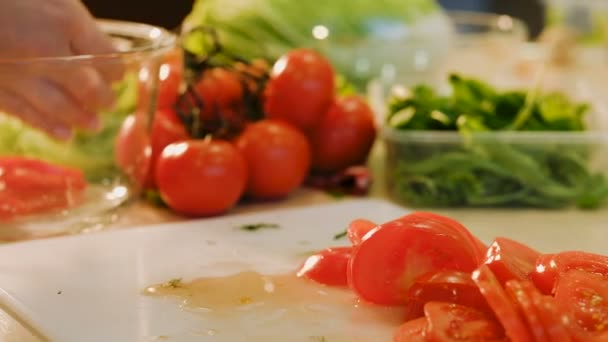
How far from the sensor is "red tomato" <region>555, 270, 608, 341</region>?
0.81 meters

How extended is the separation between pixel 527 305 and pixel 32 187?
2.61ft

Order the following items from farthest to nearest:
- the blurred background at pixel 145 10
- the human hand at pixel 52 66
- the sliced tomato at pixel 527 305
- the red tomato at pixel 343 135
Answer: the blurred background at pixel 145 10, the red tomato at pixel 343 135, the human hand at pixel 52 66, the sliced tomato at pixel 527 305

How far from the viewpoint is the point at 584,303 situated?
85 cm

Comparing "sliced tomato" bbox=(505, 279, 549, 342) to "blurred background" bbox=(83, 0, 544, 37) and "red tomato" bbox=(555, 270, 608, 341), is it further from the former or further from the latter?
"blurred background" bbox=(83, 0, 544, 37)

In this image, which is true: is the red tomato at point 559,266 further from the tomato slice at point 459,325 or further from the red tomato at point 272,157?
the red tomato at point 272,157

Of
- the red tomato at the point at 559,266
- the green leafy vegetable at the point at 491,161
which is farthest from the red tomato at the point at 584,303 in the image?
the green leafy vegetable at the point at 491,161

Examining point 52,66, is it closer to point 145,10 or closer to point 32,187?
point 32,187

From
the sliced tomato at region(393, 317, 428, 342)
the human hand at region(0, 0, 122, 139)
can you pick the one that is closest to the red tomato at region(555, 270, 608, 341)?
the sliced tomato at region(393, 317, 428, 342)

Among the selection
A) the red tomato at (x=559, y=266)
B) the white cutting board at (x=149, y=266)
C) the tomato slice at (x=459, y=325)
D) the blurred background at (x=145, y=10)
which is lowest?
the white cutting board at (x=149, y=266)

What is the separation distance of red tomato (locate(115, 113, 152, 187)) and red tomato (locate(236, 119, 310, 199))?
0.51 ft

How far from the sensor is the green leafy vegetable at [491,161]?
1.45 meters

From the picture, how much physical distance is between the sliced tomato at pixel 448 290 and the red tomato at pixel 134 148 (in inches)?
24.7

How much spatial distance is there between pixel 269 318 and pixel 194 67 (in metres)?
0.71

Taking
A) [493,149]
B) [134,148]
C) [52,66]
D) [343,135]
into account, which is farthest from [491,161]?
[52,66]
